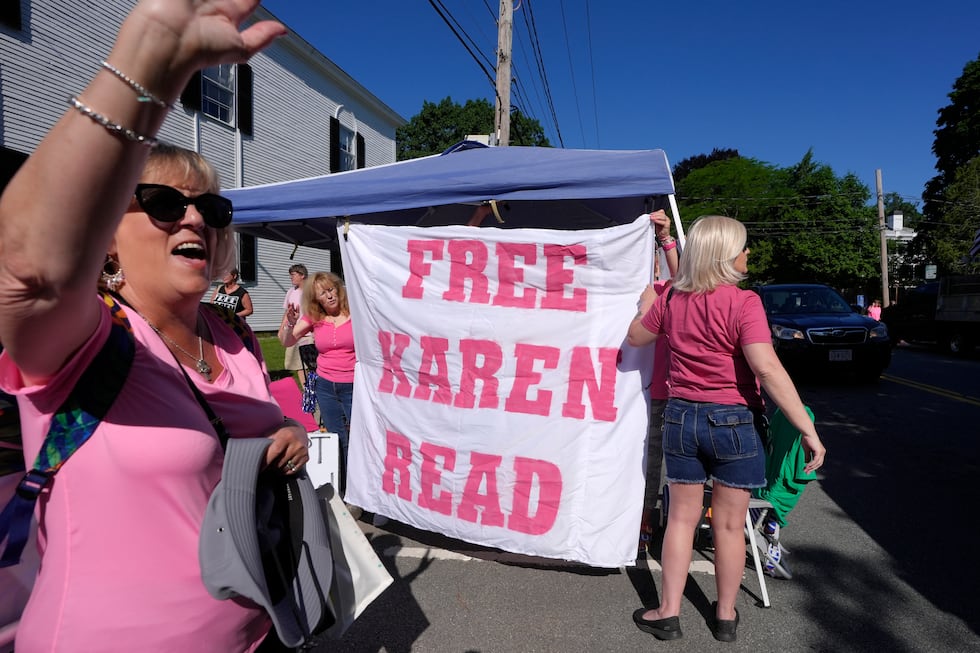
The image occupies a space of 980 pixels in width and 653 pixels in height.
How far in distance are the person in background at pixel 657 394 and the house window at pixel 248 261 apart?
11.9 meters

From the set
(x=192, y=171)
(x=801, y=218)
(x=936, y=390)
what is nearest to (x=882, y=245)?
(x=801, y=218)

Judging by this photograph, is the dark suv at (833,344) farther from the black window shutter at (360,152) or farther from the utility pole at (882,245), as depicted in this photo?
the utility pole at (882,245)

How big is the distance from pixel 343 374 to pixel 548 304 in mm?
1817

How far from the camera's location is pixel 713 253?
2.65m

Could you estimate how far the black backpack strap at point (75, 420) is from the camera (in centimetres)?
91

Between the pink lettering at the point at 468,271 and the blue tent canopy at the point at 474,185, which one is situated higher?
the blue tent canopy at the point at 474,185

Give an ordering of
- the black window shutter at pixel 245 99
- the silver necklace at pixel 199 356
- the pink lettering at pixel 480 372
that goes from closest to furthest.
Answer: the silver necklace at pixel 199 356 → the pink lettering at pixel 480 372 → the black window shutter at pixel 245 99

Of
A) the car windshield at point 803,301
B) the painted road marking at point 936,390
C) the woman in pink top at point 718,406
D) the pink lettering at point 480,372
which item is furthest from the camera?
the car windshield at point 803,301

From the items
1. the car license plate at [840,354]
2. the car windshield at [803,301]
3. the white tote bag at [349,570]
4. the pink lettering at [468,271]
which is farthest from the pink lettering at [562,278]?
the car windshield at [803,301]

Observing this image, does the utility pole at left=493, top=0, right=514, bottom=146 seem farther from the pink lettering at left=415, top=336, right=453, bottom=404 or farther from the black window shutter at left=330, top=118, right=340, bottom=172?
the black window shutter at left=330, top=118, right=340, bottom=172

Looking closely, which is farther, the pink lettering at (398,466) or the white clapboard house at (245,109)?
the white clapboard house at (245,109)

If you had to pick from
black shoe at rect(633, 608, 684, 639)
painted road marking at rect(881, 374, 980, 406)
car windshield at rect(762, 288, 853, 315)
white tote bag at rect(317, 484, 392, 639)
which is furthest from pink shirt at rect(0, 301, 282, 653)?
car windshield at rect(762, 288, 853, 315)

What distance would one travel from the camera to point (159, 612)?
105cm

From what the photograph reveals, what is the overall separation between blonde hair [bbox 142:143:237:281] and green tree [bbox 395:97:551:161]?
42.4m
